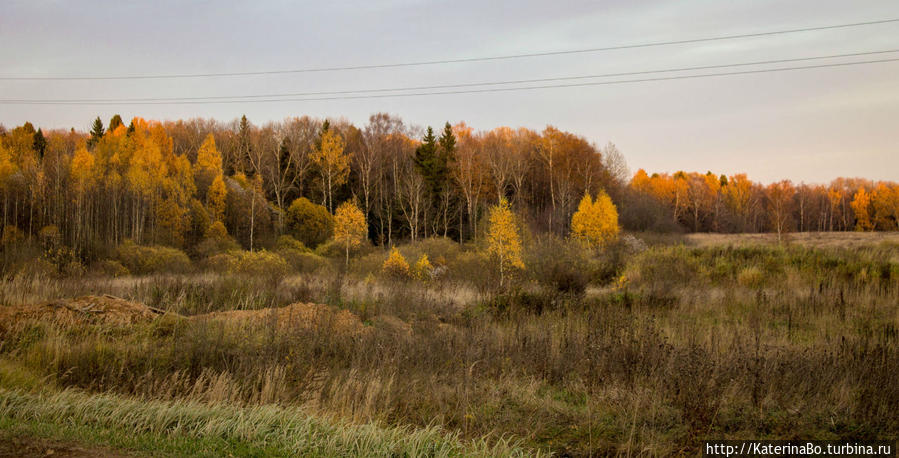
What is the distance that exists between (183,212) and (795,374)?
4425 cm

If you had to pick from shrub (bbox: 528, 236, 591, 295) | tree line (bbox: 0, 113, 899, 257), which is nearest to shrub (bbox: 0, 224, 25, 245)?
tree line (bbox: 0, 113, 899, 257)

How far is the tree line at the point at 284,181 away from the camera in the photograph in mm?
43844

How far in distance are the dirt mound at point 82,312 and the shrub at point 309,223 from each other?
1412 inches

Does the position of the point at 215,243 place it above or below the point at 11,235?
below

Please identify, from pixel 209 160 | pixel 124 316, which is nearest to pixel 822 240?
pixel 124 316

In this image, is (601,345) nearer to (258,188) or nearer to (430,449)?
(430,449)

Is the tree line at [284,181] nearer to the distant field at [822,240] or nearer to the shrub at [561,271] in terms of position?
the distant field at [822,240]

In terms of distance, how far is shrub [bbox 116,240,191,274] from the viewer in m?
33.6

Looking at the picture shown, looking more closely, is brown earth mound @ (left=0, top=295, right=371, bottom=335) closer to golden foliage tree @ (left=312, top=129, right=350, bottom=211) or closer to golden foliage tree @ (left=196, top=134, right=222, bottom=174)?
golden foliage tree @ (left=312, top=129, right=350, bottom=211)

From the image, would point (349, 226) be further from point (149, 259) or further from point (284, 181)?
point (284, 181)

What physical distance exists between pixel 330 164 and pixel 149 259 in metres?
22.0

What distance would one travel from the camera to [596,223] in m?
42.3

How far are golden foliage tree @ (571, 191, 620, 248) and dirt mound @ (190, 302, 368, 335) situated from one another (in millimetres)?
30412

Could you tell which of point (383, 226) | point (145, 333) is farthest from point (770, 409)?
point (383, 226)
